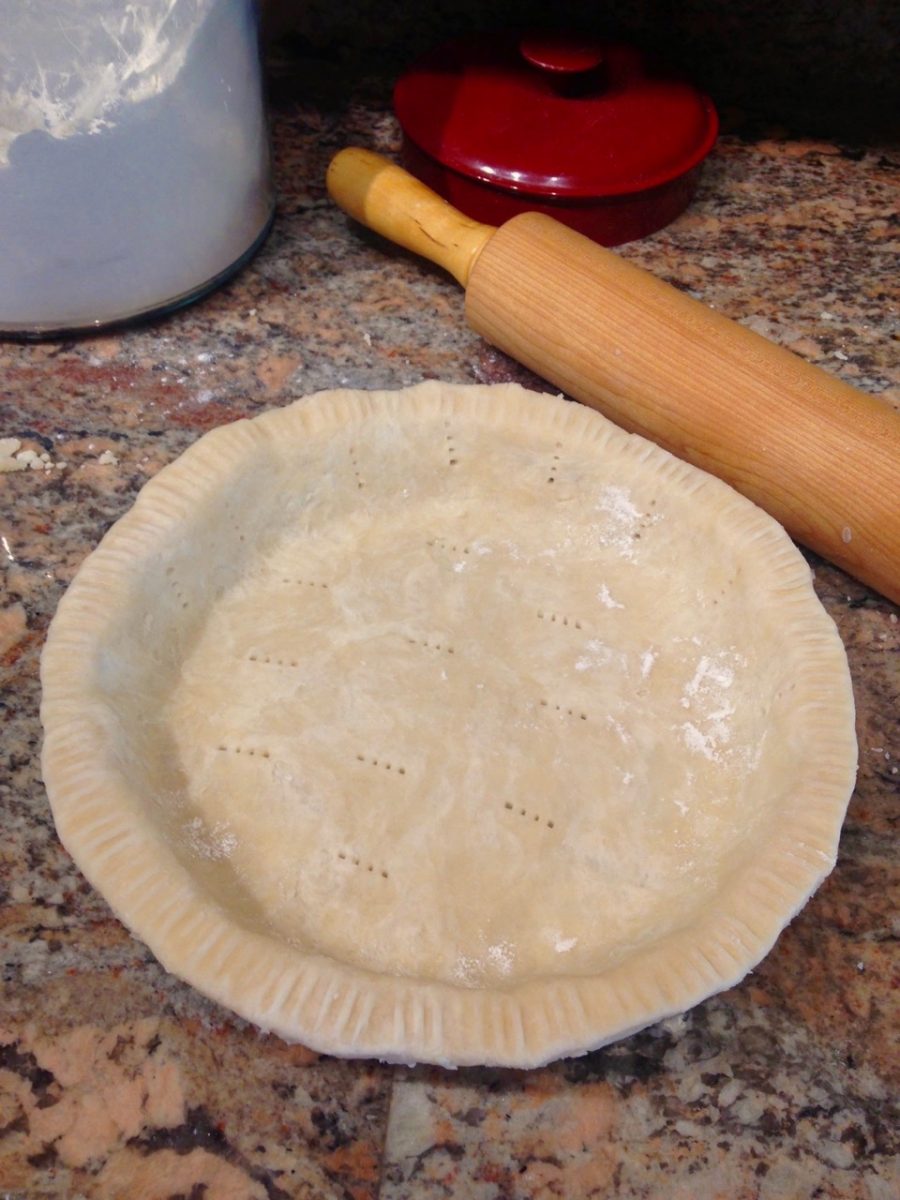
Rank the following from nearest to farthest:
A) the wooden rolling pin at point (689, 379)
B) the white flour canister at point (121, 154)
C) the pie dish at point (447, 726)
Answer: the pie dish at point (447, 726)
the white flour canister at point (121, 154)
the wooden rolling pin at point (689, 379)

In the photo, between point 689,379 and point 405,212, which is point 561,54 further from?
point 689,379

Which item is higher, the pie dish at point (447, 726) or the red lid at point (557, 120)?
the red lid at point (557, 120)

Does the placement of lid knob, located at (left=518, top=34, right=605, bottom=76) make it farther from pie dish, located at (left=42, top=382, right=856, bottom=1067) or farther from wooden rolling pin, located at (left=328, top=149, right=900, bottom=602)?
pie dish, located at (left=42, top=382, right=856, bottom=1067)

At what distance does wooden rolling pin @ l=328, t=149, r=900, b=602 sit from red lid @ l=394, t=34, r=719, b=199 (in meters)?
0.11

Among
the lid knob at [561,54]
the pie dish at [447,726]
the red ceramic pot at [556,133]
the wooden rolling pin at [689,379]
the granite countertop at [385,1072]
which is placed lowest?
the granite countertop at [385,1072]

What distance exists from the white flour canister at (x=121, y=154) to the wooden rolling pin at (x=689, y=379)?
35cm

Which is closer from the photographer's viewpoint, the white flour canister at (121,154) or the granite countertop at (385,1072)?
the granite countertop at (385,1072)

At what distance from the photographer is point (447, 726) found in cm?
123

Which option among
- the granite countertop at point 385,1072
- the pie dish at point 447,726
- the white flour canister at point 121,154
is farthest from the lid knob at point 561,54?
the granite countertop at point 385,1072

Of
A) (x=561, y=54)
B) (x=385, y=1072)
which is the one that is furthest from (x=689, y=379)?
(x=385, y=1072)

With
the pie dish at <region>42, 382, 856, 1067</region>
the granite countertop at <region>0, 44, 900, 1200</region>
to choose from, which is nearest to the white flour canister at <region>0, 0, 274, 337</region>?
the granite countertop at <region>0, 44, 900, 1200</region>

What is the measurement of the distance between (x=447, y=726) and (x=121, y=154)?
0.89m

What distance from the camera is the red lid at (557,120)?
171 centimetres

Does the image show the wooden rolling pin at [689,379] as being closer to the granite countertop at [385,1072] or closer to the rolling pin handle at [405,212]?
the rolling pin handle at [405,212]
